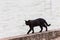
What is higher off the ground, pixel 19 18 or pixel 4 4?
pixel 4 4

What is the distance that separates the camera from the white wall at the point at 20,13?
1.48 metres

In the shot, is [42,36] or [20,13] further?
[20,13]

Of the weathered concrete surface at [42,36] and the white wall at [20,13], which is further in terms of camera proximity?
the white wall at [20,13]

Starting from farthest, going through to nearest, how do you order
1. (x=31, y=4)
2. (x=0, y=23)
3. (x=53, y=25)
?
1. (x=53, y=25)
2. (x=31, y=4)
3. (x=0, y=23)

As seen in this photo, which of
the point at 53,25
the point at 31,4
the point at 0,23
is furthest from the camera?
the point at 53,25

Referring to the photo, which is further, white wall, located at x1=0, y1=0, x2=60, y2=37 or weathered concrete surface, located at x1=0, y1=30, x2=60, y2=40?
white wall, located at x1=0, y1=0, x2=60, y2=37

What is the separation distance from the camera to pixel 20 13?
1.55 m

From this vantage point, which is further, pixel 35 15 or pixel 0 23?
pixel 35 15

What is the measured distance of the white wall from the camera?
58.3 inches

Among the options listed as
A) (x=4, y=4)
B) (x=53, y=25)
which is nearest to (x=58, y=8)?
(x=53, y=25)

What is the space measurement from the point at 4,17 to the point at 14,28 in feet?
0.46

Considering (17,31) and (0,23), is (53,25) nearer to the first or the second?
(17,31)

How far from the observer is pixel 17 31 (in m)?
1.56

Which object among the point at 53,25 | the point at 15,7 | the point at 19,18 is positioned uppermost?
the point at 15,7
